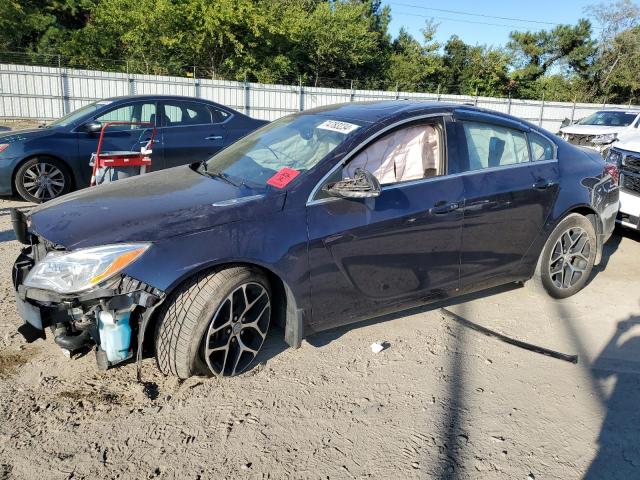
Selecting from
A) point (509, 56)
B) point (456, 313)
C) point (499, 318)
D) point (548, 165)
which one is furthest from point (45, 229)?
point (509, 56)

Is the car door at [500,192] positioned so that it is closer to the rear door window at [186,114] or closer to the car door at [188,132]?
the car door at [188,132]

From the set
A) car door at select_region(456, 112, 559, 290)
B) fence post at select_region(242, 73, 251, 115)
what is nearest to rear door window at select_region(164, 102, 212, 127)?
car door at select_region(456, 112, 559, 290)

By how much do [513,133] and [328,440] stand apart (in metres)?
2.90

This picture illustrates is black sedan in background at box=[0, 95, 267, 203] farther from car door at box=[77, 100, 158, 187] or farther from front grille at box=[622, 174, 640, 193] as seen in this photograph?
front grille at box=[622, 174, 640, 193]

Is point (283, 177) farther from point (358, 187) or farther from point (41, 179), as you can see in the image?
point (41, 179)

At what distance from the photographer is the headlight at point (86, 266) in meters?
2.71

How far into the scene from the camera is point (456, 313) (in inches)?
170

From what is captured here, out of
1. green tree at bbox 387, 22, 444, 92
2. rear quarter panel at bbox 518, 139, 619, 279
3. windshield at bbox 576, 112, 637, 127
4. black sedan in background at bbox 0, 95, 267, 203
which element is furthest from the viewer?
green tree at bbox 387, 22, 444, 92

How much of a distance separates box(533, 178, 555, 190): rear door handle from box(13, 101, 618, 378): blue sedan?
0.05 feet

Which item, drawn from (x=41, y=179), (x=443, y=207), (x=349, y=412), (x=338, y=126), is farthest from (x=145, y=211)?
(x=41, y=179)

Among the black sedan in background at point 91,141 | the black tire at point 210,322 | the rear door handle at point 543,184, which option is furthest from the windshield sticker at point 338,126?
the black sedan in background at point 91,141

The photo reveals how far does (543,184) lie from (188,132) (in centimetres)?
537

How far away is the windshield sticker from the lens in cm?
358

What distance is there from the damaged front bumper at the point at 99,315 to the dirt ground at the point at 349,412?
1.14 feet
